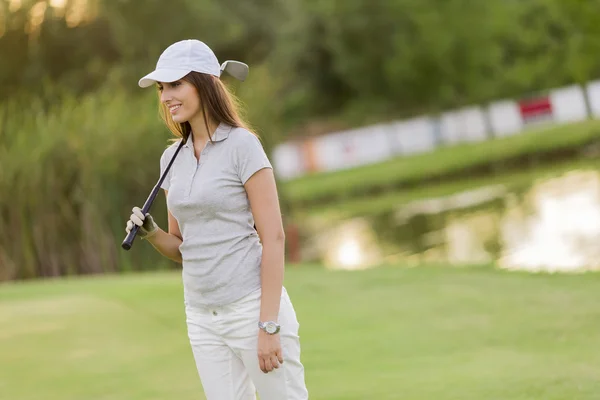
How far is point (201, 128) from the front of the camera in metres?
3.35

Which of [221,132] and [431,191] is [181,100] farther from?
[431,191]

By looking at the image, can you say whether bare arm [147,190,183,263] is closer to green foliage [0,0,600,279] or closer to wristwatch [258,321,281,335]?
wristwatch [258,321,281,335]

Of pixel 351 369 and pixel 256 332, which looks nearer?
pixel 256 332

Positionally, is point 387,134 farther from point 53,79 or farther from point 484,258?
point 484,258

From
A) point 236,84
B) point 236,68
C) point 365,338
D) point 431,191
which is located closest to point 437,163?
point 431,191

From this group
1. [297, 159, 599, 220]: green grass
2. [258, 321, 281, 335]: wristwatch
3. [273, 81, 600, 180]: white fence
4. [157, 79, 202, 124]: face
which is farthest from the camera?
[273, 81, 600, 180]: white fence

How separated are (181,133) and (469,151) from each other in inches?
1006

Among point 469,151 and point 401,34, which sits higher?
point 401,34

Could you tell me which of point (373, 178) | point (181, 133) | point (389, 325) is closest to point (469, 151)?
point (373, 178)

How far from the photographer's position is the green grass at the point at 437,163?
2678 centimetres

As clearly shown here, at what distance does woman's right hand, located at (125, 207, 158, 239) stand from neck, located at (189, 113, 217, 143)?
31cm

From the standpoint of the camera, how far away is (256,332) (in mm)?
3281

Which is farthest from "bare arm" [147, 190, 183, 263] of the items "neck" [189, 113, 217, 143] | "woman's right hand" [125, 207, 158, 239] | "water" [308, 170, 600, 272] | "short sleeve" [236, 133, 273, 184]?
"water" [308, 170, 600, 272]

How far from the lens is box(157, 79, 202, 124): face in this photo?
3.32m
